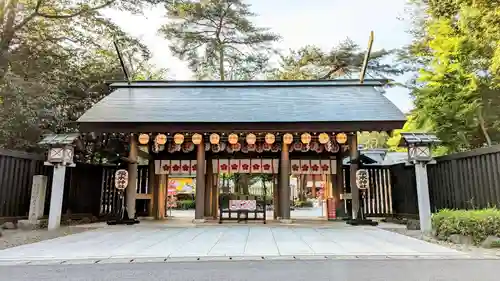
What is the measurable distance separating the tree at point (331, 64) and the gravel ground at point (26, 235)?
16.5 m

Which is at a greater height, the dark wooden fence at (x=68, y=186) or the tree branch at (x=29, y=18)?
the tree branch at (x=29, y=18)

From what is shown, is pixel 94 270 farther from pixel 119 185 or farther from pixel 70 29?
pixel 70 29

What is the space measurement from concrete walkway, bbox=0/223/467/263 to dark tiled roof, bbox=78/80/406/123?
11.4 feet

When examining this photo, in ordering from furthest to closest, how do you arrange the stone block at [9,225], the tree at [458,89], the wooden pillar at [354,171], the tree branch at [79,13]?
the tree branch at [79,13]
the tree at [458,89]
the wooden pillar at [354,171]
the stone block at [9,225]

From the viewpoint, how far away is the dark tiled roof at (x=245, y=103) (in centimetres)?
948

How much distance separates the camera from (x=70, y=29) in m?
12.0

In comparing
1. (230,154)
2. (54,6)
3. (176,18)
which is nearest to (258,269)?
(230,154)

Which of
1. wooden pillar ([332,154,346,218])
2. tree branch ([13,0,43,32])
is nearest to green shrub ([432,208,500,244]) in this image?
wooden pillar ([332,154,346,218])

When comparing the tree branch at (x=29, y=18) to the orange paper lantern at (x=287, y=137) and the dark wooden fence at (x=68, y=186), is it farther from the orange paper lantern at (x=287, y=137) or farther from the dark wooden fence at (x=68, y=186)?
the orange paper lantern at (x=287, y=137)

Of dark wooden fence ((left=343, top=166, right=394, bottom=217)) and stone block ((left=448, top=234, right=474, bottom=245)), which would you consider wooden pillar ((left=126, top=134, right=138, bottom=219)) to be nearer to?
dark wooden fence ((left=343, top=166, right=394, bottom=217))

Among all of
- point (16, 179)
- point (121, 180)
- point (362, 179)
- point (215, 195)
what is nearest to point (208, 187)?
point (215, 195)

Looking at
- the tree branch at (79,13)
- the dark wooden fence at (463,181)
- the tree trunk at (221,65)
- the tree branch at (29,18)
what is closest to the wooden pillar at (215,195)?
the dark wooden fence at (463,181)

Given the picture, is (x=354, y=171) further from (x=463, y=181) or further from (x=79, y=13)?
(x=79, y=13)

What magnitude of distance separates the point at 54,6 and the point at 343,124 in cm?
1102
